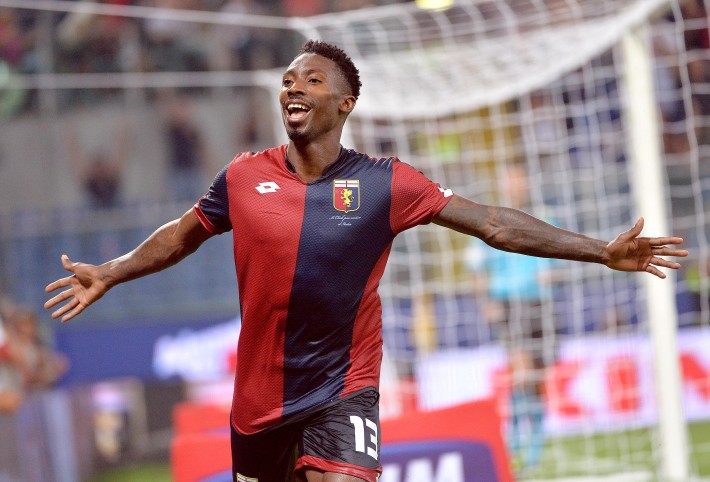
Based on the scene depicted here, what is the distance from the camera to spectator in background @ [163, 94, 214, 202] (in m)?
13.6

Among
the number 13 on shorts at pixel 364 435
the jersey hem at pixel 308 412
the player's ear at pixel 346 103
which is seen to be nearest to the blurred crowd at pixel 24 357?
the jersey hem at pixel 308 412

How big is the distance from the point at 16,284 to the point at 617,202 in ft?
20.4

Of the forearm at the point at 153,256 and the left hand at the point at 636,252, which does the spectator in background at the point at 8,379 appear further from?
the left hand at the point at 636,252

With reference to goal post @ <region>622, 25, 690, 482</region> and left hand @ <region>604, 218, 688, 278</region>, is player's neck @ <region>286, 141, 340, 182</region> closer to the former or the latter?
left hand @ <region>604, 218, 688, 278</region>

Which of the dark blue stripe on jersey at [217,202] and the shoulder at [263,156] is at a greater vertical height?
the shoulder at [263,156]

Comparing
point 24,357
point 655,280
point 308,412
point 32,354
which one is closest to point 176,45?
point 32,354

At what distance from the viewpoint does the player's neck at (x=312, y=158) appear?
418cm

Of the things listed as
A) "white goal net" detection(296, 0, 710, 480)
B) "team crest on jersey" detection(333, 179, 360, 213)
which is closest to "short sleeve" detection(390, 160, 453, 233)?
"team crest on jersey" detection(333, 179, 360, 213)

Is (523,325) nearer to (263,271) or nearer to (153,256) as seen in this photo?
(153,256)

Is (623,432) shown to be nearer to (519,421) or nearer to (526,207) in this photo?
(519,421)

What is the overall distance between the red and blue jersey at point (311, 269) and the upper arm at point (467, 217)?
41 mm

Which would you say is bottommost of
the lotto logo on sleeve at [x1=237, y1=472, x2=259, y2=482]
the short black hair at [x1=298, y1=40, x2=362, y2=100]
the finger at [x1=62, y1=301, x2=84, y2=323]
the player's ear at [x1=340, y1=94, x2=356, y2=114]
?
the lotto logo on sleeve at [x1=237, y1=472, x2=259, y2=482]

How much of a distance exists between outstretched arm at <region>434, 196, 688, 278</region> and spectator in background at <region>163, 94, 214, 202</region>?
9.42 meters

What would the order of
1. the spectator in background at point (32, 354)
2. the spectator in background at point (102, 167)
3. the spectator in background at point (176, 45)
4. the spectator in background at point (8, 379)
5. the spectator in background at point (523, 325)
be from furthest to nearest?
the spectator in background at point (176, 45), the spectator in background at point (102, 167), the spectator in background at point (32, 354), the spectator in background at point (523, 325), the spectator in background at point (8, 379)
